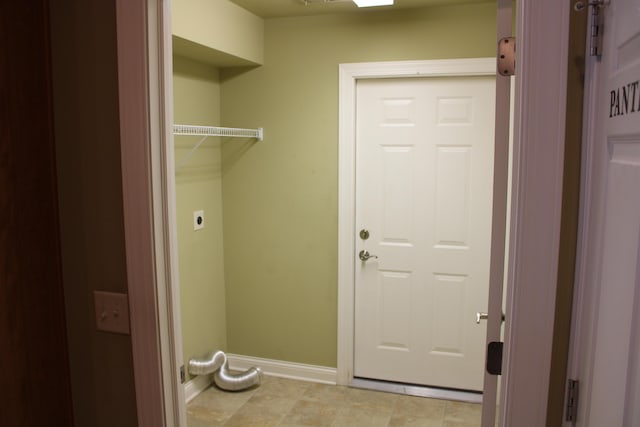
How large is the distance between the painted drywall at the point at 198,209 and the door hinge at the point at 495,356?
2.22 metres

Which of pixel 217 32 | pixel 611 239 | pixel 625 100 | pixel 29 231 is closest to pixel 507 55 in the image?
pixel 625 100

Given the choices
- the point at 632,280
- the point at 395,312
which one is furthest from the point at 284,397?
the point at 632,280

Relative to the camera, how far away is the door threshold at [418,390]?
3.33 m

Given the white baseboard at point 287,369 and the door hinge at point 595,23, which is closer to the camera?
the door hinge at point 595,23

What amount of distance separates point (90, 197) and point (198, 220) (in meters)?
1.93

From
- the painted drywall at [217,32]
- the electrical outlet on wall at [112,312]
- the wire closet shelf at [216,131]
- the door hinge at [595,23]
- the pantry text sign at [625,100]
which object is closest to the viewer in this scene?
the pantry text sign at [625,100]

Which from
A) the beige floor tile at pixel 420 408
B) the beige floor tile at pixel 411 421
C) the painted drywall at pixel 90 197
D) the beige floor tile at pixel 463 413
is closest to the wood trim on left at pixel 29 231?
the painted drywall at pixel 90 197

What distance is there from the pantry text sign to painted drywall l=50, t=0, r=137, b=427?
3.74 ft

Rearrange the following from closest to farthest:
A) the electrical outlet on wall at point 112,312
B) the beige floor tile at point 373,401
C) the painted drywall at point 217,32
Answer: the electrical outlet on wall at point 112,312
the painted drywall at point 217,32
the beige floor tile at point 373,401

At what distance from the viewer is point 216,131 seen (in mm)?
3109

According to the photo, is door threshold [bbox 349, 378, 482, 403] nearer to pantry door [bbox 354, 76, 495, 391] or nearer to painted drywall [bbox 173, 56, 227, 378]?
pantry door [bbox 354, 76, 495, 391]

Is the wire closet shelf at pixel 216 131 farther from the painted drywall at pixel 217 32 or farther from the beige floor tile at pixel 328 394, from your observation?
the beige floor tile at pixel 328 394

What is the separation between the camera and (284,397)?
11.0 ft

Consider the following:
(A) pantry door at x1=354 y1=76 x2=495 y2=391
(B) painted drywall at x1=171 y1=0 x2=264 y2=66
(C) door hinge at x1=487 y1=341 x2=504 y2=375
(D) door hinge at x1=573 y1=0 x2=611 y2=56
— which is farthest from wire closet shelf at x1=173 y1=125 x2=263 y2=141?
(D) door hinge at x1=573 y1=0 x2=611 y2=56
